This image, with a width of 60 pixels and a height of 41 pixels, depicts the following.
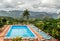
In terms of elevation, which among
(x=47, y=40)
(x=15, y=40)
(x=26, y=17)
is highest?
(x=15, y=40)

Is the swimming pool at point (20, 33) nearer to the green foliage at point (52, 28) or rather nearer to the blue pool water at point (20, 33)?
the blue pool water at point (20, 33)

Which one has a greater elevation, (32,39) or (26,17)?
(32,39)

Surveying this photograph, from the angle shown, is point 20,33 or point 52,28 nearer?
point 52,28

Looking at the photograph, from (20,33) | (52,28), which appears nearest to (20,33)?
(20,33)

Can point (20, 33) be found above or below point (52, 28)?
below

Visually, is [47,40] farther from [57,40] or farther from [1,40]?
[1,40]

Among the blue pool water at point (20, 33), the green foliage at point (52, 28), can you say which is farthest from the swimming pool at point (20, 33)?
the green foliage at point (52, 28)

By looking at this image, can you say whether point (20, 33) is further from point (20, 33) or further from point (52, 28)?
point (52, 28)

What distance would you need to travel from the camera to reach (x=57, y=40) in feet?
34.7

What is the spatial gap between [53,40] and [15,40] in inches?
116

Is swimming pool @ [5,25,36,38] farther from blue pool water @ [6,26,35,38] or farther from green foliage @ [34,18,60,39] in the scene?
green foliage @ [34,18,60,39]

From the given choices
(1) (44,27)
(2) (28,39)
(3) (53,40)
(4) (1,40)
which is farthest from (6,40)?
(1) (44,27)

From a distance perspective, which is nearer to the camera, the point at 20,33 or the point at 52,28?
the point at 52,28

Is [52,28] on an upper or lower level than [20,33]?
upper
